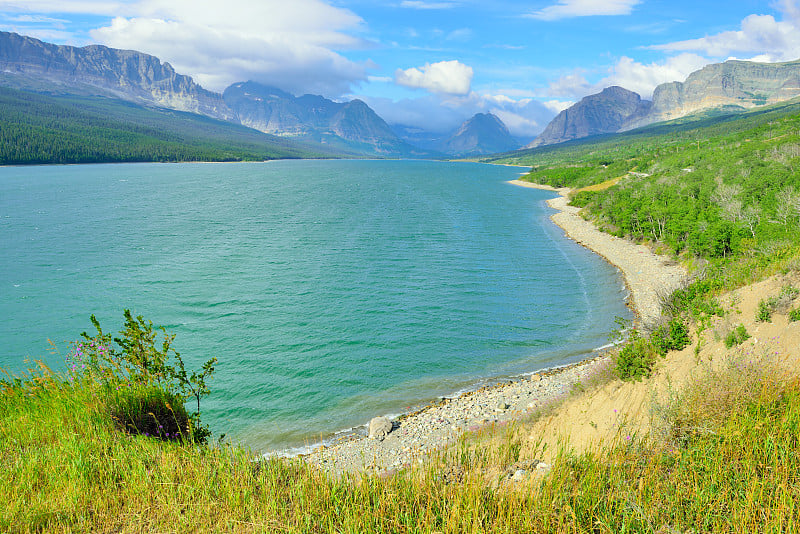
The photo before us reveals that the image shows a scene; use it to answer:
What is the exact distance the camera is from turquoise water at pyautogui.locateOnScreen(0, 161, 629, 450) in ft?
66.9

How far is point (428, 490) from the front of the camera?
15.9 ft

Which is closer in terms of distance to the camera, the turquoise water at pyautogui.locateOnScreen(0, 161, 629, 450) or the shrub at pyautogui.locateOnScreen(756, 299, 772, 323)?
the shrub at pyautogui.locateOnScreen(756, 299, 772, 323)

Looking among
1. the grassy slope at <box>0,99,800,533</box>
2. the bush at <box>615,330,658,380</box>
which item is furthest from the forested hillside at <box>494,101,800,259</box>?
the grassy slope at <box>0,99,800,533</box>

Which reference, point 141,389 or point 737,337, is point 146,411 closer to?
point 141,389

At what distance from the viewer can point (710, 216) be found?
39375 millimetres

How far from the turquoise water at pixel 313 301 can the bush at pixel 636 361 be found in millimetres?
6885

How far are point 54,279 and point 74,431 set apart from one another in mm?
39186

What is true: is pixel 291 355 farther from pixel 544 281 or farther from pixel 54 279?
pixel 54 279

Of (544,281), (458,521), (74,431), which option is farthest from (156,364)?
(544,281)

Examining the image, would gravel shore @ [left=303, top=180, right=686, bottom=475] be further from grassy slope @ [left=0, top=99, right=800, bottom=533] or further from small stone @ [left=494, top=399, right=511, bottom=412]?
grassy slope @ [left=0, top=99, right=800, bottom=533]

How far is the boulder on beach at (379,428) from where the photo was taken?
52.3 ft

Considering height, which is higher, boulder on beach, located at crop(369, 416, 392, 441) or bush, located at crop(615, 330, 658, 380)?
bush, located at crop(615, 330, 658, 380)

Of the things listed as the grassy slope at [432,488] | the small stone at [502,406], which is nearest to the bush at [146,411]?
the grassy slope at [432,488]

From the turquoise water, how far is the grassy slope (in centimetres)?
1124
